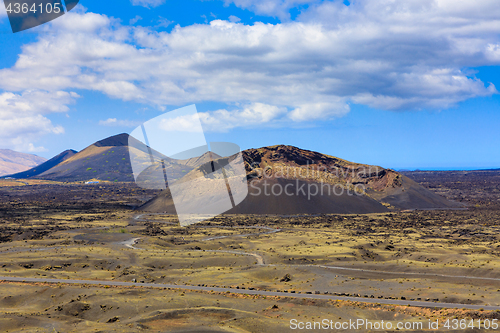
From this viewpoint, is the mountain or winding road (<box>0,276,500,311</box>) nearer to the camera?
winding road (<box>0,276,500,311</box>)

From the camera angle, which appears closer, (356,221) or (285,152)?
(356,221)

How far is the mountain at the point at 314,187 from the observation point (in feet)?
370

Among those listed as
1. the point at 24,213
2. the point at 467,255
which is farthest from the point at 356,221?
the point at 24,213

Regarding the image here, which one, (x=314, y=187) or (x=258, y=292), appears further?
(x=314, y=187)

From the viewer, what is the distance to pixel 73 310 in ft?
107

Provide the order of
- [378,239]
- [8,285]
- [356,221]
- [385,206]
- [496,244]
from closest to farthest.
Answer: [8,285] → [496,244] → [378,239] → [356,221] → [385,206]

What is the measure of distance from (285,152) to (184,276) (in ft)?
311

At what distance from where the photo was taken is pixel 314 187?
118 meters

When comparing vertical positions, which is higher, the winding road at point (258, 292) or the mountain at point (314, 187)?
the mountain at point (314, 187)

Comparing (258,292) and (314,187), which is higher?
(314,187)

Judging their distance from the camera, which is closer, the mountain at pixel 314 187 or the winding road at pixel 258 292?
the winding road at pixel 258 292

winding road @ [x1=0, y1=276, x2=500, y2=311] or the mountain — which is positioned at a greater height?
the mountain

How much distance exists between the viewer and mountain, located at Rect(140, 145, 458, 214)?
370 feet

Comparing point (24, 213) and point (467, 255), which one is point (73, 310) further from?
point (24, 213)
